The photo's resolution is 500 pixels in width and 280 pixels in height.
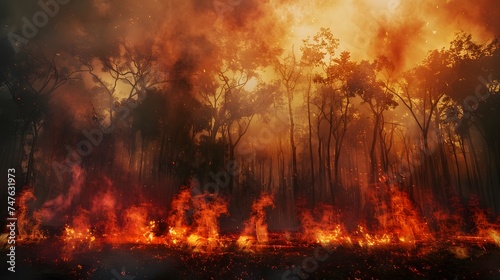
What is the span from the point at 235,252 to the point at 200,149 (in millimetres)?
25293

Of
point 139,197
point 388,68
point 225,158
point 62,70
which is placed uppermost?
point 62,70

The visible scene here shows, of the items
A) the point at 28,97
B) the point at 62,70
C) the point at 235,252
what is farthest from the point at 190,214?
the point at 28,97

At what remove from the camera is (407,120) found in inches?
1955

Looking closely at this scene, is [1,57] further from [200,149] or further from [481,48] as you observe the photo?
[481,48]

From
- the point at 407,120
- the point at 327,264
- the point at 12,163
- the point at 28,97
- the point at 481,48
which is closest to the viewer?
the point at 327,264

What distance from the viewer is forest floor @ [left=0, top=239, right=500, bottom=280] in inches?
539

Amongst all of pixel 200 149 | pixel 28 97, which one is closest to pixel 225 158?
pixel 200 149

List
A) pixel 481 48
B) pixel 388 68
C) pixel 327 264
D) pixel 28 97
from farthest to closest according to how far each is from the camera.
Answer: pixel 28 97 < pixel 388 68 < pixel 481 48 < pixel 327 264

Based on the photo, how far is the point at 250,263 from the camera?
15070mm

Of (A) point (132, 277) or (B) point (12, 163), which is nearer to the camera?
(A) point (132, 277)

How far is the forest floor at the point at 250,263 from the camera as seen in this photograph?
44.9 ft

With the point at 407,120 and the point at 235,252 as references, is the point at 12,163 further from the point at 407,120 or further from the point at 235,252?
the point at 407,120

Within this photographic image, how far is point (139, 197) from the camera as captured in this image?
33812 millimetres

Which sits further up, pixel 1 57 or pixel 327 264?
pixel 1 57
